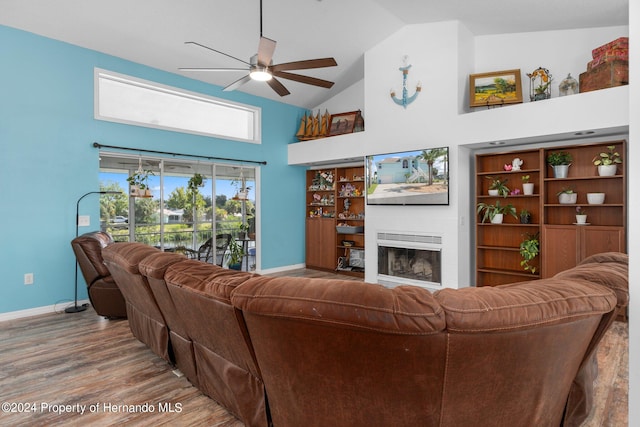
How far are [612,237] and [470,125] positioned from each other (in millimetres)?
2092

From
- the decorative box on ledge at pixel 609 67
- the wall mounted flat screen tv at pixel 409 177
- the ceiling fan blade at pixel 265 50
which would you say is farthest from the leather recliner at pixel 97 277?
the decorative box on ledge at pixel 609 67

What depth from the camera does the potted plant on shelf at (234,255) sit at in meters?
5.86

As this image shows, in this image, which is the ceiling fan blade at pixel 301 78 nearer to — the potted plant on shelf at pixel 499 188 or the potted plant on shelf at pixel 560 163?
the potted plant on shelf at pixel 499 188

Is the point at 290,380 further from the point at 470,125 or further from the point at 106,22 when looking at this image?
the point at 106,22

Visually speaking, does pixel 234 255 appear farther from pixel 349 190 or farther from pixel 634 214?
pixel 634 214

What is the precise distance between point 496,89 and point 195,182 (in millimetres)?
4641

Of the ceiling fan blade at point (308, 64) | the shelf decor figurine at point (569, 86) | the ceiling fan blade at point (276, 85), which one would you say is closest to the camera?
the ceiling fan blade at point (308, 64)

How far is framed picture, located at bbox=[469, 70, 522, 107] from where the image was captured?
4504mm

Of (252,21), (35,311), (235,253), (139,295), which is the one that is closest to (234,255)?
(235,253)

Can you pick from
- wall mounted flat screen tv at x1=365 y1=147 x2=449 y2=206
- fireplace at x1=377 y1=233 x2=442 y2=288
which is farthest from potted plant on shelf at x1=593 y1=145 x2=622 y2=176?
fireplace at x1=377 y1=233 x2=442 y2=288

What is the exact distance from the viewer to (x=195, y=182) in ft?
17.8

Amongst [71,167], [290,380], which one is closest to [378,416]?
[290,380]

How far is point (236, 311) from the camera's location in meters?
1.59

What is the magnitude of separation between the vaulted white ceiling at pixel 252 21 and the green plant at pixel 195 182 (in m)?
1.61
